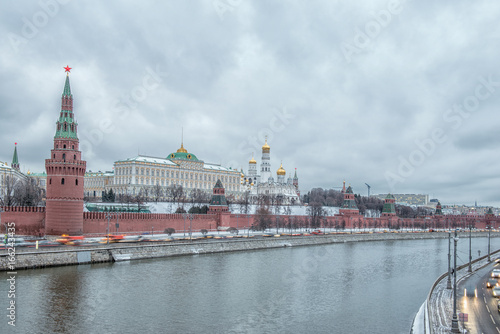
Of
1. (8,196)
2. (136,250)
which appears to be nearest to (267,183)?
(8,196)

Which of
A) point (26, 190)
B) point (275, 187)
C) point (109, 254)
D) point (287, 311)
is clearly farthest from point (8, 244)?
point (275, 187)

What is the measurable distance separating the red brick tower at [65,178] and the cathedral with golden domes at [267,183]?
70.4 meters

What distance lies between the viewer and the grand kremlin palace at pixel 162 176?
87125mm

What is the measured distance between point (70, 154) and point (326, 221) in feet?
133

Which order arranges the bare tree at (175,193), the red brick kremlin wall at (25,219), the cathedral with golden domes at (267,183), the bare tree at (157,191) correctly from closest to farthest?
the red brick kremlin wall at (25,219)
the bare tree at (175,193)
the bare tree at (157,191)
the cathedral with golden domes at (267,183)

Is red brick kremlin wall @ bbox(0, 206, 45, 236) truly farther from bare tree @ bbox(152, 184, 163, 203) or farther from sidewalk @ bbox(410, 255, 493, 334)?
bare tree @ bbox(152, 184, 163, 203)

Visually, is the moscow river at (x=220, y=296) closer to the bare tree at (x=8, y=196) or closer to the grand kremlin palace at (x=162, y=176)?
the bare tree at (x=8, y=196)

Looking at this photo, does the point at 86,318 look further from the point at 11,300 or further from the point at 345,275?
the point at 345,275

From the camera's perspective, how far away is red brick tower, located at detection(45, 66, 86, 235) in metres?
37.3

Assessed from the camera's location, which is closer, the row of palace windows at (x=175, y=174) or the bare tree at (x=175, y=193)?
the bare tree at (x=175, y=193)

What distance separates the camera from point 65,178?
37781 mm

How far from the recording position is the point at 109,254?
32.5 m

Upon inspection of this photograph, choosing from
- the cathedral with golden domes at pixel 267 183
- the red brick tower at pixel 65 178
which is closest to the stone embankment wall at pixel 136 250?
the red brick tower at pixel 65 178

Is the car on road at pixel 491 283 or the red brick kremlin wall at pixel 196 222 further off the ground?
the red brick kremlin wall at pixel 196 222
